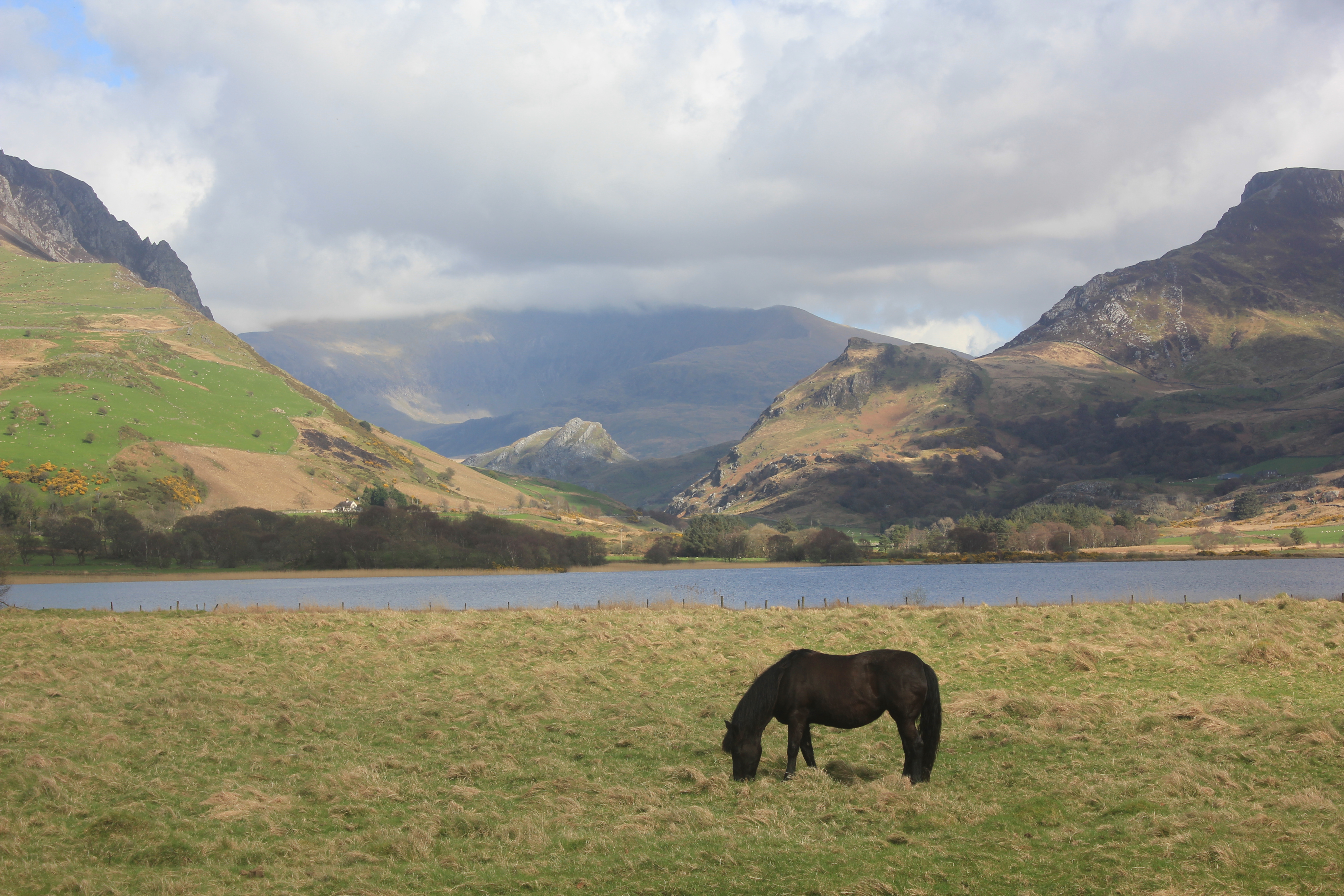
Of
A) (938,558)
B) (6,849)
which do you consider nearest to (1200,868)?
(6,849)

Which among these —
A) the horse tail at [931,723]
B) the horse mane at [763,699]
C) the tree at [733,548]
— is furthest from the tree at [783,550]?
the horse tail at [931,723]

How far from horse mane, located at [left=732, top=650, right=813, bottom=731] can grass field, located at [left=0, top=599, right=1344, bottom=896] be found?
117 centimetres

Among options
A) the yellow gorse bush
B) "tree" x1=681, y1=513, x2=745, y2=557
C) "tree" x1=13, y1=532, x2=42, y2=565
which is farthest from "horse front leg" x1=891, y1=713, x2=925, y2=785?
the yellow gorse bush

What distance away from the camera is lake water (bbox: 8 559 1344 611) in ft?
258

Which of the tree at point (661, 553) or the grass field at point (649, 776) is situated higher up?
the tree at point (661, 553)

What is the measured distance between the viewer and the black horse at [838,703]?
17.2 metres

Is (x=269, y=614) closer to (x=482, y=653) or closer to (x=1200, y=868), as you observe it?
(x=482, y=653)

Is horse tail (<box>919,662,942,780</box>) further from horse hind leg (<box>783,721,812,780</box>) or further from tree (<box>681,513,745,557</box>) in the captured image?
tree (<box>681,513,745,557</box>)

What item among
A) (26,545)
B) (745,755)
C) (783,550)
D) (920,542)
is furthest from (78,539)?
(920,542)

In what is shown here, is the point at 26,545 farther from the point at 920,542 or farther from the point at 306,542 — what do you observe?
the point at 920,542

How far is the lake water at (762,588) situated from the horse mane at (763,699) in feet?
142

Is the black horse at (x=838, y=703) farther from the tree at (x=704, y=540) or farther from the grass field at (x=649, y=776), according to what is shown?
the tree at (x=704, y=540)

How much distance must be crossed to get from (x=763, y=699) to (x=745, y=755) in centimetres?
109

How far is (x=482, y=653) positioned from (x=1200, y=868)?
90.5 ft
